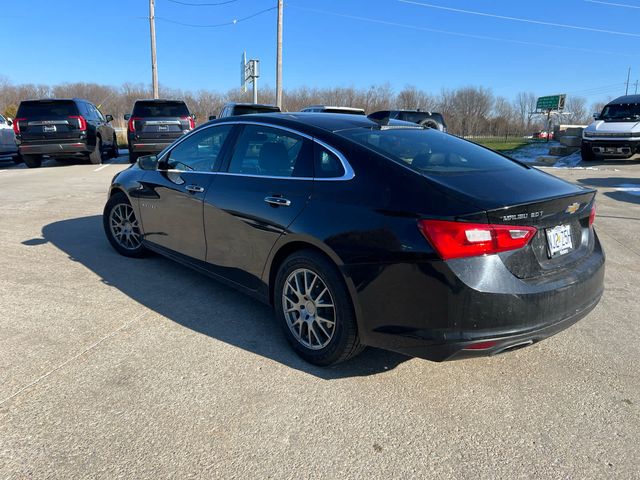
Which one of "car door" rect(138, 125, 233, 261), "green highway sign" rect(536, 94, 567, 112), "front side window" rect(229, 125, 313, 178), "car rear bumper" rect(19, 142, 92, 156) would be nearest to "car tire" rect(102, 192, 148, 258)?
"car door" rect(138, 125, 233, 261)

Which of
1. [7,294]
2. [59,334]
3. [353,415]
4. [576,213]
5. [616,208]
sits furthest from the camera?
[616,208]

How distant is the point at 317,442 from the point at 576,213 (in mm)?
2010

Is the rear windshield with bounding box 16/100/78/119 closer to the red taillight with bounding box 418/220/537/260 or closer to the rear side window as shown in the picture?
the rear side window

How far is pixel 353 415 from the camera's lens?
8.71ft

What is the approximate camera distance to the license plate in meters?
2.74

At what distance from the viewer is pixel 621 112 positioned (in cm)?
1605

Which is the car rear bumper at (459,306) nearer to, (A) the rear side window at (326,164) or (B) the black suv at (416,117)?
(A) the rear side window at (326,164)

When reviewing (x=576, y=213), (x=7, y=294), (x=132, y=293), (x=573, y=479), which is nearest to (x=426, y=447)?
(x=573, y=479)

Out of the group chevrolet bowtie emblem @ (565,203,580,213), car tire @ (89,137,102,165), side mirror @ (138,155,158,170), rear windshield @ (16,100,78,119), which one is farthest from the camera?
car tire @ (89,137,102,165)

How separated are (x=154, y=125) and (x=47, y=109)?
3.06 m

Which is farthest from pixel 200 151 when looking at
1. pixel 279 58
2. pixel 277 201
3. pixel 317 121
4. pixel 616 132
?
pixel 279 58

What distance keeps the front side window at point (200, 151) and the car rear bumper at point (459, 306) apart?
189 centimetres

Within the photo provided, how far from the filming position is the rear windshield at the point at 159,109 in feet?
47.6

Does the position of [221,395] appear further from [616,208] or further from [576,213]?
[616,208]
